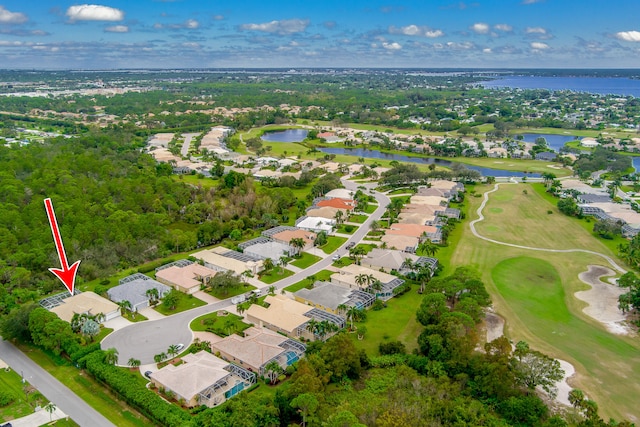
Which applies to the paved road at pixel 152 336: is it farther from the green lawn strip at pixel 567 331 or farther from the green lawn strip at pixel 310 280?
the green lawn strip at pixel 567 331

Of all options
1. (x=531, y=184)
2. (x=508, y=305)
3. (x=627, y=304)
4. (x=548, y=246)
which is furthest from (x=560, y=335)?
(x=531, y=184)

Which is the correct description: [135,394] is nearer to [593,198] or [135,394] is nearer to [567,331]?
[567,331]

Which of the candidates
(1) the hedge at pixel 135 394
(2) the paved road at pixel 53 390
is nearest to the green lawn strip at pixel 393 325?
(1) the hedge at pixel 135 394

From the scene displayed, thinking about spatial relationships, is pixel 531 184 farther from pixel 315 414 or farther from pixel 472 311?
pixel 315 414

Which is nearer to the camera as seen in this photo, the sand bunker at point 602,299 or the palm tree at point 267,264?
the sand bunker at point 602,299

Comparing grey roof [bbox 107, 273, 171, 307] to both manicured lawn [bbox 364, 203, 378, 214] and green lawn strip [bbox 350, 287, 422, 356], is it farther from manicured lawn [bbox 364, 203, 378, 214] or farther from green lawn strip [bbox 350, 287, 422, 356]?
manicured lawn [bbox 364, 203, 378, 214]

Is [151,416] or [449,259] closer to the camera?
[151,416]
